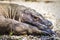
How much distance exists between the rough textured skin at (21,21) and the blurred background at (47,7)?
0.05 metres

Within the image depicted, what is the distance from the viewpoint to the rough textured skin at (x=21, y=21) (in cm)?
172

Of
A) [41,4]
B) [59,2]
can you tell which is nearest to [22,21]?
[41,4]

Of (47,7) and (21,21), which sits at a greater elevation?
(47,7)

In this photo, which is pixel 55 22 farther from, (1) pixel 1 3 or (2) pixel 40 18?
(1) pixel 1 3

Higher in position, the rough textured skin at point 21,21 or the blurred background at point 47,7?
the blurred background at point 47,7

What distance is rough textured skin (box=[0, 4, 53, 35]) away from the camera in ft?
5.64

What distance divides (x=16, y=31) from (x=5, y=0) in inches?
15.9

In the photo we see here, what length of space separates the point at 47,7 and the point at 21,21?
1.22ft

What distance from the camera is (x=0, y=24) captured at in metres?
1.70

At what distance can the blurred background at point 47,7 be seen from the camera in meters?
1.77

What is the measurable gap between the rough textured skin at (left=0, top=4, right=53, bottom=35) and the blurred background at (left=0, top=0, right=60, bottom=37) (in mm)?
48

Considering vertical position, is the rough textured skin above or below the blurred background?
below

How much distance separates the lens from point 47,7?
179 centimetres

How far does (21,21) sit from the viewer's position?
1.75m
